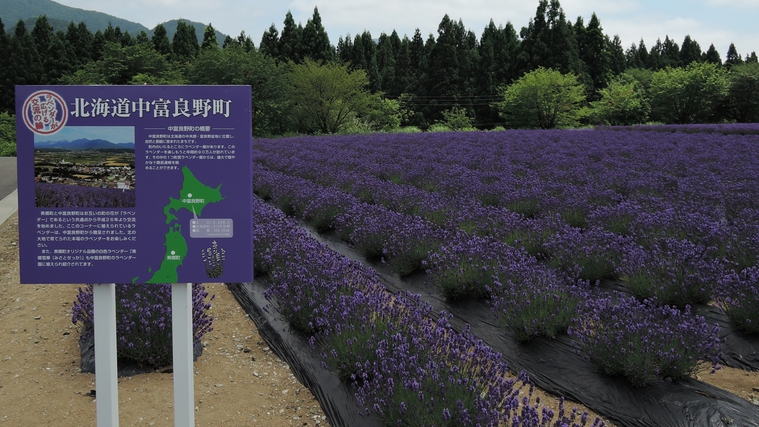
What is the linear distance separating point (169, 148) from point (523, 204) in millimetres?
5571

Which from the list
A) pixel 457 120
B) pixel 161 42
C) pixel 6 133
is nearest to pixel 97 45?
pixel 161 42

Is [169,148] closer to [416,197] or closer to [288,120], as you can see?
[416,197]

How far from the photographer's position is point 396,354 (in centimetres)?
278

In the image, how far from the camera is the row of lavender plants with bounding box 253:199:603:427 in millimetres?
2371

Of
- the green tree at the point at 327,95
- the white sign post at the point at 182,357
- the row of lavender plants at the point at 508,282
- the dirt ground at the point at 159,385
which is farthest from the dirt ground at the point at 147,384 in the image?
the green tree at the point at 327,95

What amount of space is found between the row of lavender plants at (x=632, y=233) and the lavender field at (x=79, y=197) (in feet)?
11.3

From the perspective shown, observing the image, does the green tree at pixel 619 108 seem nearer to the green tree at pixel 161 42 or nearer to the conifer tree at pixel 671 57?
the conifer tree at pixel 671 57

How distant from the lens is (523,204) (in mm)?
7113

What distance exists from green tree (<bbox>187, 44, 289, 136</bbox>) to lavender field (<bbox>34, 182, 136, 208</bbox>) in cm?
3007

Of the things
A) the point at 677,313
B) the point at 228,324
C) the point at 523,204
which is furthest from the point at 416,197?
the point at 677,313

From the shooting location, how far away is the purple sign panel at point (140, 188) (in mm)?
2256

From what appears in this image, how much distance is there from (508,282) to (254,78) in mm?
30594

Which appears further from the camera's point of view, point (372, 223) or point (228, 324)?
point (372, 223)

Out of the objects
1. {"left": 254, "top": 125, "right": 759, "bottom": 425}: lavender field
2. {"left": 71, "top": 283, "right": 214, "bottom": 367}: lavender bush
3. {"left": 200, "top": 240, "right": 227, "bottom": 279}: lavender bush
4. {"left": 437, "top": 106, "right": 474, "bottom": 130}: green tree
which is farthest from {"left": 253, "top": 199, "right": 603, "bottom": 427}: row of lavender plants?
{"left": 437, "top": 106, "right": 474, "bottom": 130}: green tree
